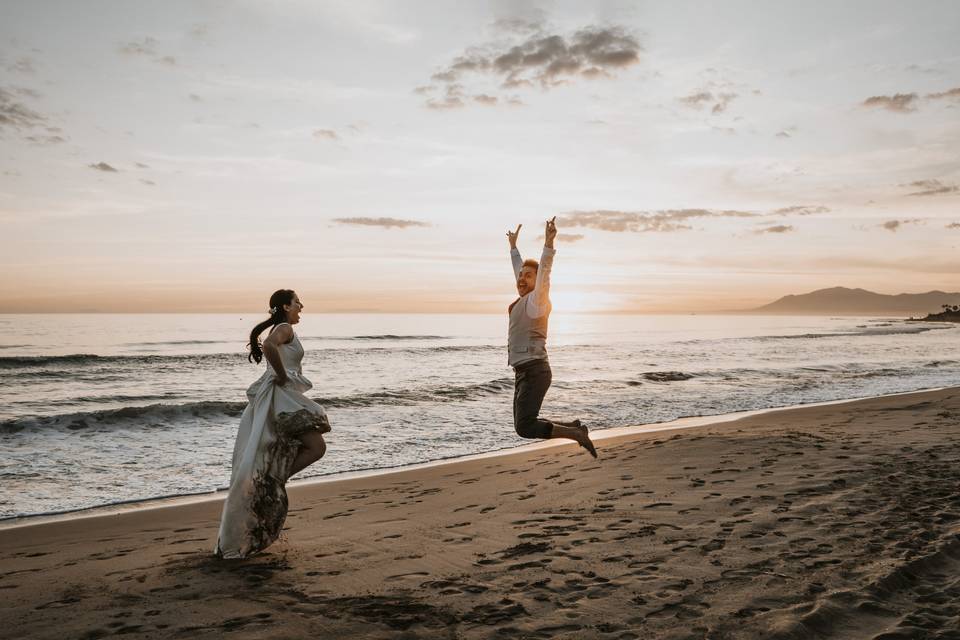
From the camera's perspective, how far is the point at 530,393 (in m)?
7.18

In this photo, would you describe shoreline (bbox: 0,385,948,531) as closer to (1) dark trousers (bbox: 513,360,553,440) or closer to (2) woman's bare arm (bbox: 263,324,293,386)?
(1) dark trousers (bbox: 513,360,553,440)

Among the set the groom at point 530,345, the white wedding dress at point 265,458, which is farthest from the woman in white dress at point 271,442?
the groom at point 530,345

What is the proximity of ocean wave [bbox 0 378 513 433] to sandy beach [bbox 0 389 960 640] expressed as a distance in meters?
8.99

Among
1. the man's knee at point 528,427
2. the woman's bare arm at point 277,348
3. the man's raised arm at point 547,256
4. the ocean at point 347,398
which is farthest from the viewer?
the ocean at point 347,398

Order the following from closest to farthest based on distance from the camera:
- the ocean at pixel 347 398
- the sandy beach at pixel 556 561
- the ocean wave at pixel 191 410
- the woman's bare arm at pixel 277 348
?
the sandy beach at pixel 556 561 < the woman's bare arm at pixel 277 348 < the ocean at pixel 347 398 < the ocean wave at pixel 191 410

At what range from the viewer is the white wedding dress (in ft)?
17.3

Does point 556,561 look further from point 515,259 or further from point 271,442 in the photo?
point 515,259

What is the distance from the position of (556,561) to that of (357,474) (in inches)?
237

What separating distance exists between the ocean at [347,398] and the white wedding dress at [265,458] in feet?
14.3

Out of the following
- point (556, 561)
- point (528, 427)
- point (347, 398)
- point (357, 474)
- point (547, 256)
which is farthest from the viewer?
point (347, 398)

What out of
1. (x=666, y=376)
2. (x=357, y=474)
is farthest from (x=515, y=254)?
(x=666, y=376)

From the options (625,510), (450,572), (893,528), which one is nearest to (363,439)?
(625,510)

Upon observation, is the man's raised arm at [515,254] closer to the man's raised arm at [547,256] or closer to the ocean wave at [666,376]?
the man's raised arm at [547,256]

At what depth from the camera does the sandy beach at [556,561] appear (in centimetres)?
384
